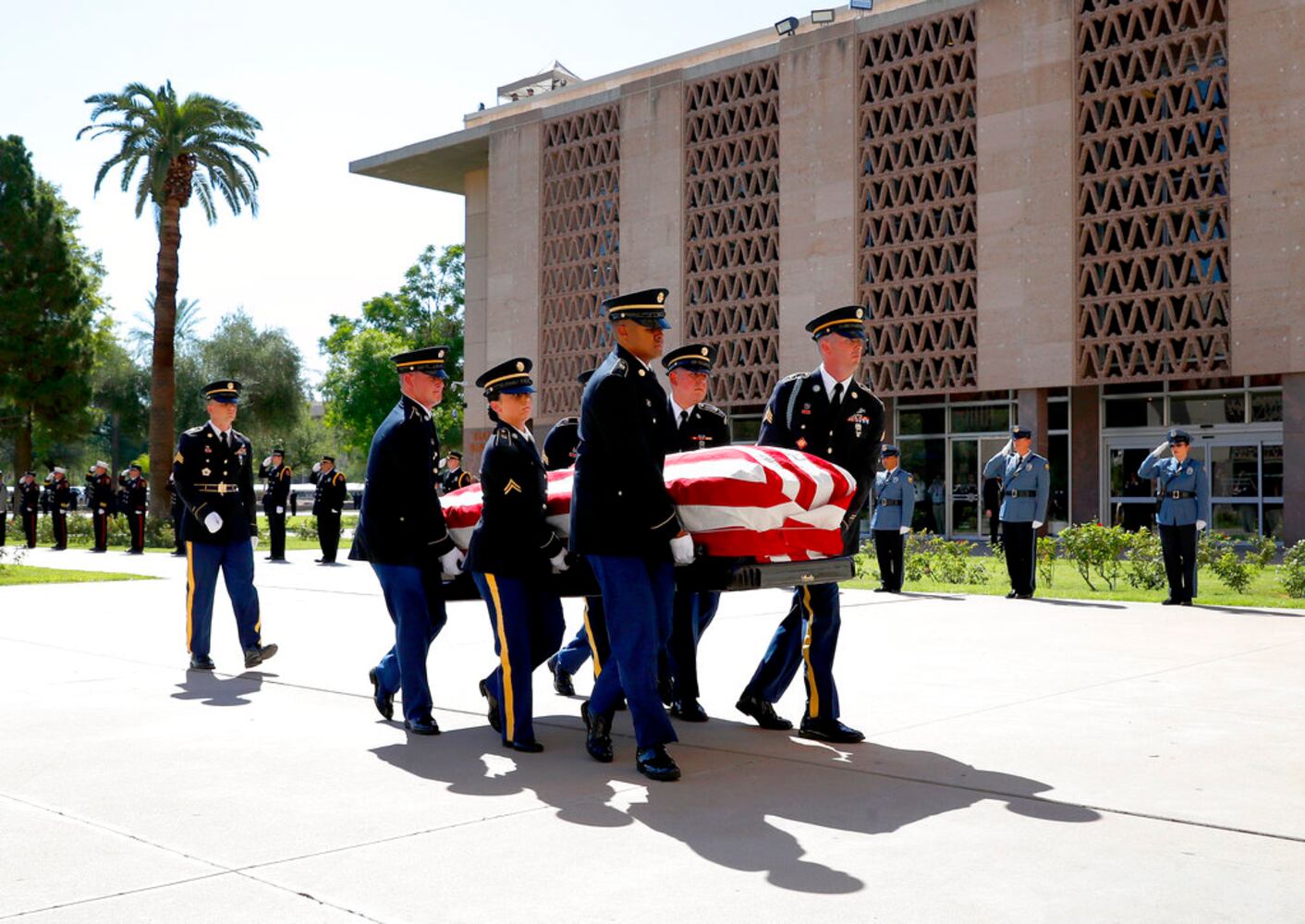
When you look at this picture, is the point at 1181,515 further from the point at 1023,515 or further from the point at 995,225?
the point at 995,225

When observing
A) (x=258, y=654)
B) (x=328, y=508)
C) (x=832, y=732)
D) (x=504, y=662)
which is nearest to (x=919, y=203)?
(x=328, y=508)

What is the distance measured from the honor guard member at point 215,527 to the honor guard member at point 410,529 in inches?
96.5

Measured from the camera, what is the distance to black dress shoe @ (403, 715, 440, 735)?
265 inches

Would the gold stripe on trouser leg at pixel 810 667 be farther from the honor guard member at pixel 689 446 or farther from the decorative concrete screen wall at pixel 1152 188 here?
the decorative concrete screen wall at pixel 1152 188

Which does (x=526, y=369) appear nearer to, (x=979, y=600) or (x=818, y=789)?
(x=818, y=789)

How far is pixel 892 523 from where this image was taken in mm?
16359

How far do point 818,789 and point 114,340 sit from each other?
60.6 metres

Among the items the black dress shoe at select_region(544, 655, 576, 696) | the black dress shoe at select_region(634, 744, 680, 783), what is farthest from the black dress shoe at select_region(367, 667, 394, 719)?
the black dress shoe at select_region(634, 744, 680, 783)

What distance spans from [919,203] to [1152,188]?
566 cm

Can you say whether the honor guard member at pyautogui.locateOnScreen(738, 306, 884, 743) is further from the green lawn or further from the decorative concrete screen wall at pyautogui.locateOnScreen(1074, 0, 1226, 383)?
the decorative concrete screen wall at pyautogui.locateOnScreen(1074, 0, 1226, 383)

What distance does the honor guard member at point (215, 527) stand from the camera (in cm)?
920

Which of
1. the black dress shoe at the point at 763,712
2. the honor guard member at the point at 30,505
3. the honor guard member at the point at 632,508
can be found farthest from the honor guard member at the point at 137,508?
the honor guard member at the point at 632,508

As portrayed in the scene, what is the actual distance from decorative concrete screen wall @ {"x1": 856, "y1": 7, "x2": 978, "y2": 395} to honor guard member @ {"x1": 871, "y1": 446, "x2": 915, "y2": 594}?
16679 mm

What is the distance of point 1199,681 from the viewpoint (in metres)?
8.16
